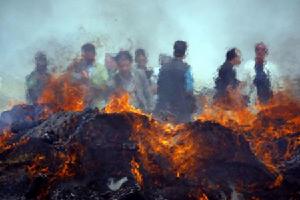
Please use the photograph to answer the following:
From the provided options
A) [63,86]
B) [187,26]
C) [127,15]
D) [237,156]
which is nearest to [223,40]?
[187,26]

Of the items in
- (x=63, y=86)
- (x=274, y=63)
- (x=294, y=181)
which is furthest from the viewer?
(x=274, y=63)

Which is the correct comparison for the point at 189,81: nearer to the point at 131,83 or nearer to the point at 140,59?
the point at 131,83

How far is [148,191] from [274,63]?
1971 centimetres

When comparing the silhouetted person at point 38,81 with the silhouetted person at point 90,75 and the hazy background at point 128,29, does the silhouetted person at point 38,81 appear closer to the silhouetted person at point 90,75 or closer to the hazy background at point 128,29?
the silhouetted person at point 90,75

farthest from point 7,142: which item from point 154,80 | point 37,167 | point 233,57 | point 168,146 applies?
point 154,80

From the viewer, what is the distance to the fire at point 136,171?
6.66 meters

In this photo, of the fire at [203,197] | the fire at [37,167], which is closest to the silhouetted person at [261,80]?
the fire at [203,197]

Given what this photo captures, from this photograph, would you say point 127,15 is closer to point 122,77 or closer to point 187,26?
point 187,26

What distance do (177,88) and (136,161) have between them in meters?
3.11

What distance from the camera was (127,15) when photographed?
27.8 metres

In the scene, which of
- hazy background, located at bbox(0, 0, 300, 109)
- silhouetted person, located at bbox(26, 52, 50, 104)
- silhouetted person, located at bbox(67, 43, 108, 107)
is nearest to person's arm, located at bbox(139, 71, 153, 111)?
silhouetted person, located at bbox(67, 43, 108, 107)

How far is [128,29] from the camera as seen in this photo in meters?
27.7

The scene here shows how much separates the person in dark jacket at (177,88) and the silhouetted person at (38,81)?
373cm

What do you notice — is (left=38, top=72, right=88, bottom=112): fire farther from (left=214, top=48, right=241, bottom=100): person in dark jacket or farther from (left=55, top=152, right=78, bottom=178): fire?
(left=214, top=48, right=241, bottom=100): person in dark jacket
